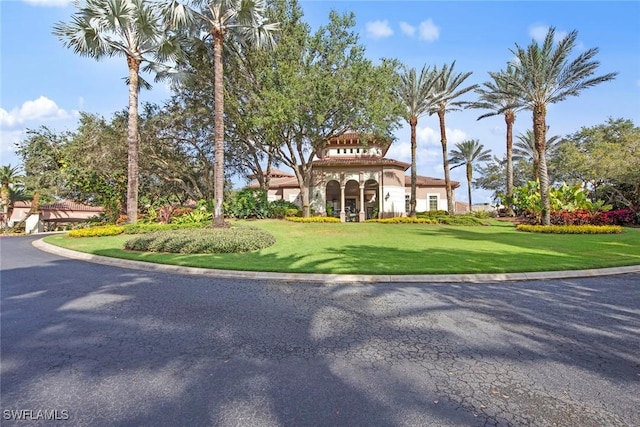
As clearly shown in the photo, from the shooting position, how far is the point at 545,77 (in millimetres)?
20734

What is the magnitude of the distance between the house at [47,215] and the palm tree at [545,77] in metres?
37.7

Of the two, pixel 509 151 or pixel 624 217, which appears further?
pixel 509 151

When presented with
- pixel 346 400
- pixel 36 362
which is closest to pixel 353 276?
pixel 346 400

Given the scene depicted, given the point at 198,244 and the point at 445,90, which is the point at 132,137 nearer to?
the point at 198,244

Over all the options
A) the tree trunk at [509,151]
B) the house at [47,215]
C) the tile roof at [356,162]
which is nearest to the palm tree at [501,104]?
the tree trunk at [509,151]

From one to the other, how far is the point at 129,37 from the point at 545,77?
26.4 metres

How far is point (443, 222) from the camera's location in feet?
88.8

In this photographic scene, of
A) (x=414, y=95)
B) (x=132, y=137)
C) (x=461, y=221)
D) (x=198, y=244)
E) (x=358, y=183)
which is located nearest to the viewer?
(x=198, y=244)

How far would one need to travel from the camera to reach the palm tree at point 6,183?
30609 mm

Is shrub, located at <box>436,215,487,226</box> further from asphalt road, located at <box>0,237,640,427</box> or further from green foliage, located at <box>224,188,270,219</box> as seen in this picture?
asphalt road, located at <box>0,237,640,427</box>

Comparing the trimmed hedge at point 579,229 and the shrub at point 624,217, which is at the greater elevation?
the shrub at point 624,217

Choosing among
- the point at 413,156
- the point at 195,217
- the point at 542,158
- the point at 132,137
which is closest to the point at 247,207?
the point at 195,217

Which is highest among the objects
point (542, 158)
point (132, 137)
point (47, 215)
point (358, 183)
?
point (132, 137)

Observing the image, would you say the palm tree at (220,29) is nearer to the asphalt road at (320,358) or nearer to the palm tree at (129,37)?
the palm tree at (129,37)
